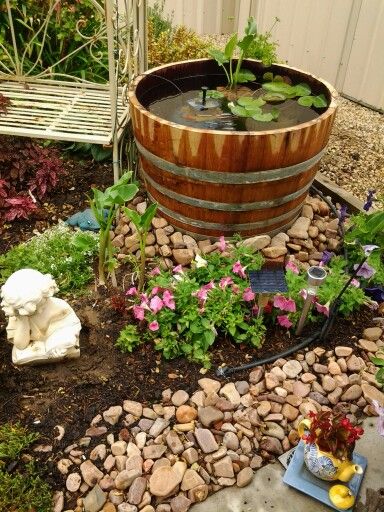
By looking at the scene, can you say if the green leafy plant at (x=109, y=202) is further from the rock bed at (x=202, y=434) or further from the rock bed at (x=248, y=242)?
the rock bed at (x=202, y=434)

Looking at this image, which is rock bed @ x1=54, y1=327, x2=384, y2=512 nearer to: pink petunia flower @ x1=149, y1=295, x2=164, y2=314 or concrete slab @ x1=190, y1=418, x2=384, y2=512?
concrete slab @ x1=190, y1=418, x2=384, y2=512

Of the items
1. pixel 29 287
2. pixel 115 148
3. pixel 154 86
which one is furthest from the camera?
pixel 154 86

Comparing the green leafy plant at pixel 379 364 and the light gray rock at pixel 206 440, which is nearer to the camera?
the green leafy plant at pixel 379 364

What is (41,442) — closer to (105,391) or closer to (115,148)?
(105,391)

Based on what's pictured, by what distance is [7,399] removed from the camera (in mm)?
2047

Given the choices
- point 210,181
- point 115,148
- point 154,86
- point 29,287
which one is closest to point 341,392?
point 210,181

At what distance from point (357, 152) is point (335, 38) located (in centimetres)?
186

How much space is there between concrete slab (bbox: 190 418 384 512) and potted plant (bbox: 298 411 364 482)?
13 centimetres

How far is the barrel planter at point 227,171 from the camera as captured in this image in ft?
7.55

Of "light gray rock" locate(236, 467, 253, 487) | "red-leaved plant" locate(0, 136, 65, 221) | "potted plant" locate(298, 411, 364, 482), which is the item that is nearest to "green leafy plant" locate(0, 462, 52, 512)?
"light gray rock" locate(236, 467, 253, 487)

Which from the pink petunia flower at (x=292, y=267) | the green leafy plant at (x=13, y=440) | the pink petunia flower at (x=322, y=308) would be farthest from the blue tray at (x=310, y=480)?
the green leafy plant at (x=13, y=440)

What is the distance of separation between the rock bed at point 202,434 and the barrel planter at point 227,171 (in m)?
0.83

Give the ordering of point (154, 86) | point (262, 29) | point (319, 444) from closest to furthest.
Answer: point (319, 444), point (154, 86), point (262, 29)

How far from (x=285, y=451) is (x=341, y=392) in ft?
1.30
